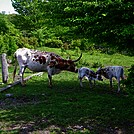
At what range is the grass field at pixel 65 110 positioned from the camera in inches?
315

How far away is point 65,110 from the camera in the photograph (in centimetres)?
955

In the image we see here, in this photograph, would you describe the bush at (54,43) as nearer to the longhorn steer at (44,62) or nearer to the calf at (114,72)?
the longhorn steer at (44,62)

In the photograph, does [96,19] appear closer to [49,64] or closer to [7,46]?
[49,64]

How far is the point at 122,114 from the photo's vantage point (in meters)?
9.13

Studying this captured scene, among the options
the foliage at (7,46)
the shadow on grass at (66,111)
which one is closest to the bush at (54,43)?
the foliage at (7,46)

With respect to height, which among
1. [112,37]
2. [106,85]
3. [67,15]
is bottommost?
[106,85]

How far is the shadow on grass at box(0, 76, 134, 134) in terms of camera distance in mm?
8055

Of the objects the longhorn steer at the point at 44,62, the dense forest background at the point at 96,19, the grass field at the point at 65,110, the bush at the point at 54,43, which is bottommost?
the grass field at the point at 65,110

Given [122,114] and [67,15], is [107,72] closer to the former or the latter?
[122,114]

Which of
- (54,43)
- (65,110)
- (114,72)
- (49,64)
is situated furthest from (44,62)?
(54,43)

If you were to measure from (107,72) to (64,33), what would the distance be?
4.07 metres

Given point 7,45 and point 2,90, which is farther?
point 7,45

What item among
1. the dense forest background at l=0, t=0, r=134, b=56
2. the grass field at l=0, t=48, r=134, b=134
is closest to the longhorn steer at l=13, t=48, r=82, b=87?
the grass field at l=0, t=48, r=134, b=134

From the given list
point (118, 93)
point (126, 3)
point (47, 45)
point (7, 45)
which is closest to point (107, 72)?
point (118, 93)
